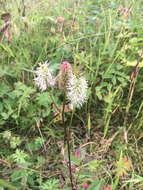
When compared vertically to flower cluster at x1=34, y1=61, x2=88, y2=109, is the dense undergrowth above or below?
below

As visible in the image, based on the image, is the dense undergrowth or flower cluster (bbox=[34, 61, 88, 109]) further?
the dense undergrowth

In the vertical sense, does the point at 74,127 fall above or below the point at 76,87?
below

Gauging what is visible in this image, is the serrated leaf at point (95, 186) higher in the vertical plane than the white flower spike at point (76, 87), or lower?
lower

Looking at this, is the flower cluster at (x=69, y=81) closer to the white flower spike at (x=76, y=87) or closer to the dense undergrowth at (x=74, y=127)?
the white flower spike at (x=76, y=87)

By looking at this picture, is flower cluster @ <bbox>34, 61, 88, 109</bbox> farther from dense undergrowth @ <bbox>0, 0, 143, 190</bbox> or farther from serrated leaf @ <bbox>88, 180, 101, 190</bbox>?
serrated leaf @ <bbox>88, 180, 101, 190</bbox>

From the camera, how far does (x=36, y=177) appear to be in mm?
1334

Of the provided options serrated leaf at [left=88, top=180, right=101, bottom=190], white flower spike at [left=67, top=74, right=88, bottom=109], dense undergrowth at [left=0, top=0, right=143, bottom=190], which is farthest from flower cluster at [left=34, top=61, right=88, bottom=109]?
serrated leaf at [left=88, top=180, right=101, bottom=190]

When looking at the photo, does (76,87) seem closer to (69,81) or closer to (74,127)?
(69,81)

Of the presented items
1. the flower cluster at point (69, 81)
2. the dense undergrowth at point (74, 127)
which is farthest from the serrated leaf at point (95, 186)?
the flower cluster at point (69, 81)

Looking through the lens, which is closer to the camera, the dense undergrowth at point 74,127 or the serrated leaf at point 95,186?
the serrated leaf at point 95,186

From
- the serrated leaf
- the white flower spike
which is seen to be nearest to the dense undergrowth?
the serrated leaf

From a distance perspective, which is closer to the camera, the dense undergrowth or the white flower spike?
the white flower spike

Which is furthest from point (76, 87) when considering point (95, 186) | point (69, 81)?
point (95, 186)

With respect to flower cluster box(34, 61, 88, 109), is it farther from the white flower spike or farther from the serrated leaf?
the serrated leaf
